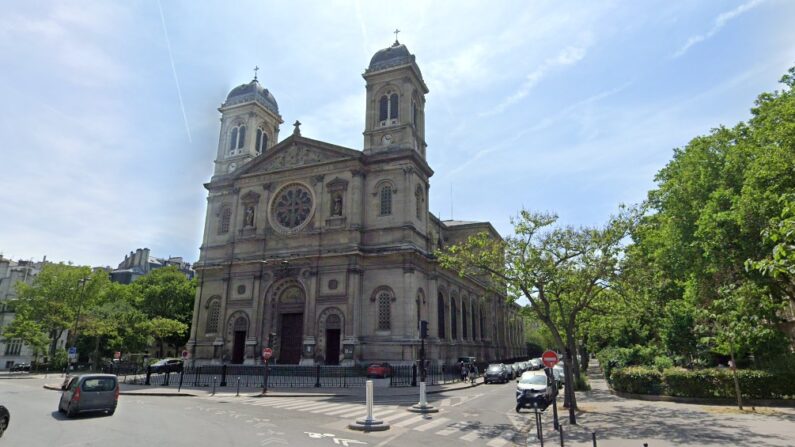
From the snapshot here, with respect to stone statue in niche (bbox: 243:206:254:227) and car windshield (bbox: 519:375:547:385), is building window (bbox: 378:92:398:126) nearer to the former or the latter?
stone statue in niche (bbox: 243:206:254:227)

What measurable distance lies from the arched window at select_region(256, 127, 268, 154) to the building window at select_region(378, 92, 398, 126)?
47.9ft

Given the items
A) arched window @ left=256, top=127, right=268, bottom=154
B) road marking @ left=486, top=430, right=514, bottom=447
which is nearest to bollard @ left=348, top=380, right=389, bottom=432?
road marking @ left=486, top=430, right=514, bottom=447

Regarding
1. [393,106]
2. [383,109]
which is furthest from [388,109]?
[383,109]

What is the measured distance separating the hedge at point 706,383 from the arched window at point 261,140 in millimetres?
39501

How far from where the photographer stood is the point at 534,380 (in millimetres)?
19047

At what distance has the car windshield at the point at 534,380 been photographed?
18.8m

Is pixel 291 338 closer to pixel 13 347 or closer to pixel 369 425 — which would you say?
pixel 369 425

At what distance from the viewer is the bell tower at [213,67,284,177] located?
46.9 m

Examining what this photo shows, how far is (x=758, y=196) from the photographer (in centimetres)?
1552

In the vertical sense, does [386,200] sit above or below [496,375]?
above

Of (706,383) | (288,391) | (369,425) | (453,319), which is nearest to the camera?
(369,425)

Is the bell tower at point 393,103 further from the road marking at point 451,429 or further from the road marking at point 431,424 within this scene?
the road marking at point 451,429

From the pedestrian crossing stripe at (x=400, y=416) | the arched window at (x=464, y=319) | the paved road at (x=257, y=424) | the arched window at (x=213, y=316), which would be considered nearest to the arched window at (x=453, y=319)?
the arched window at (x=464, y=319)

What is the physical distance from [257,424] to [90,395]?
6130 mm
